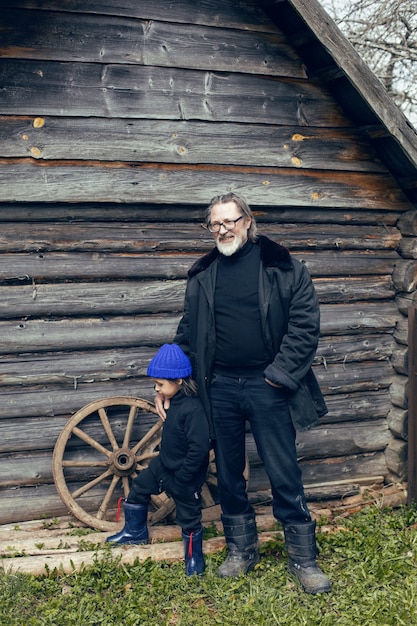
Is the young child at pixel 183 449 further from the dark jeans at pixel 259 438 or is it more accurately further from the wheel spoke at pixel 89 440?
the wheel spoke at pixel 89 440

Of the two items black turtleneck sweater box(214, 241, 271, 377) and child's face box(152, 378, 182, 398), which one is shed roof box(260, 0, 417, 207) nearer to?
black turtleneck sweater box(214, 241, 271, 377)

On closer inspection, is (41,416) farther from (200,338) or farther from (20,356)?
(200,338)

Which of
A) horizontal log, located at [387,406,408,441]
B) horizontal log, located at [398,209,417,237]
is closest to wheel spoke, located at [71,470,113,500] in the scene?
horizontal log, located at [387,406,408,441]

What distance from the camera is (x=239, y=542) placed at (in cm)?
458

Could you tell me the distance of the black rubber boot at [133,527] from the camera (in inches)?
189

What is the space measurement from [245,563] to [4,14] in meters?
4.12

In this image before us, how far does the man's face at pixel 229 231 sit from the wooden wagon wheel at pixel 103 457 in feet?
5.06

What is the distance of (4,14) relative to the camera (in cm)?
468

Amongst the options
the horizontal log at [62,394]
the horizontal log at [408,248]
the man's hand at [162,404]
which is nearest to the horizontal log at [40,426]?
the horizontal log at [62,394]

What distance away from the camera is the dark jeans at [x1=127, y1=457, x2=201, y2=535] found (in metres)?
4.54

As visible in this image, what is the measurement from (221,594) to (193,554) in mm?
340

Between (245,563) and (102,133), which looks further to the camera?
(102,133)

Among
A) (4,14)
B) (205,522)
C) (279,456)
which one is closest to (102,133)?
(4,14)

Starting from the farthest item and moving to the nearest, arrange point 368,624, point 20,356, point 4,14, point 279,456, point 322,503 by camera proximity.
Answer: point 322,503 < point 20,356 < point 4,14 < point 279,456 < point 368,624
